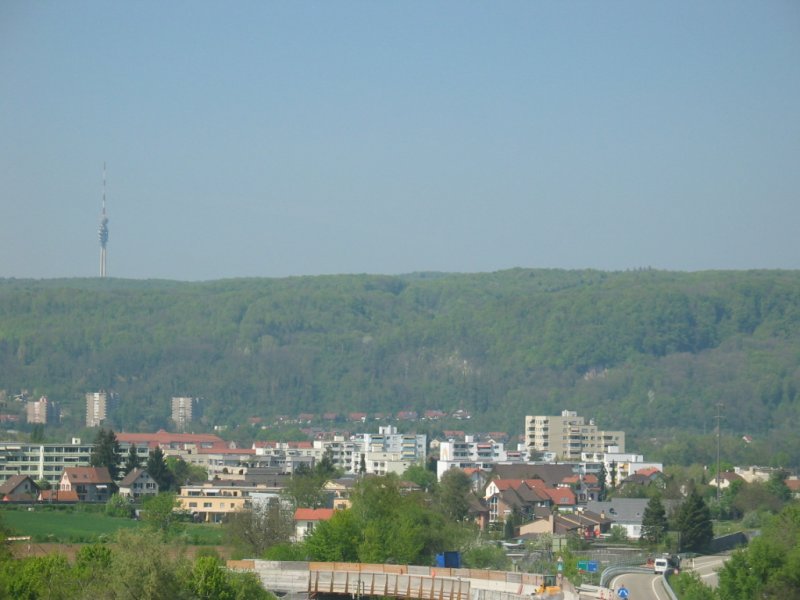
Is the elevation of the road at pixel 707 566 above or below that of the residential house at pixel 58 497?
below

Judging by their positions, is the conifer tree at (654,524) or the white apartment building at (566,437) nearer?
the conifer tree at (654,524)

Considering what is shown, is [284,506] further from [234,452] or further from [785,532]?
[234,452]

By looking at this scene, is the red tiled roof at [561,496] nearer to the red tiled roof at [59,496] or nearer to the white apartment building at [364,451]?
the red tiled roof at [59,496]

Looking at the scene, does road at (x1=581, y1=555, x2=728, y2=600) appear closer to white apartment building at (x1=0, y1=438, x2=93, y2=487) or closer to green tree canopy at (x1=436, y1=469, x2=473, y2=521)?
green tree canopy at (x1=436, y1=469, x2=473, y2=521)

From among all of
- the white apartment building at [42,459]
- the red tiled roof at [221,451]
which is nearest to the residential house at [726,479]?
the red tiled roof at [221,451]

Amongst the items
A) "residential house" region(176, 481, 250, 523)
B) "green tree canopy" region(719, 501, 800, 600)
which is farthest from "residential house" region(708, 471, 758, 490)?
"green tree canopy" region(719, 501, 800, 600)
